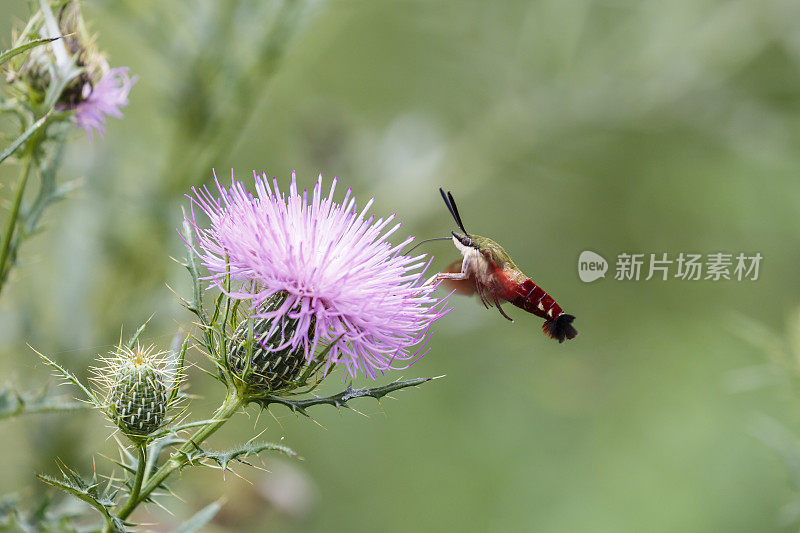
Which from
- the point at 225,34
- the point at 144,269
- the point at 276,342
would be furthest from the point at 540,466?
the point at 276,342

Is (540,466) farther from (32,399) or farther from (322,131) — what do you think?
(32,399)

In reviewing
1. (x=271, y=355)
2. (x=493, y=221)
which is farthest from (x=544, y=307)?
(x=493, y=221)

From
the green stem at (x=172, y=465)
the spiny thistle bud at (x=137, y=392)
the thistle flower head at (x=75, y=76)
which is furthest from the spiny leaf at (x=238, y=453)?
the thistle flower head at (x=75, y=76)

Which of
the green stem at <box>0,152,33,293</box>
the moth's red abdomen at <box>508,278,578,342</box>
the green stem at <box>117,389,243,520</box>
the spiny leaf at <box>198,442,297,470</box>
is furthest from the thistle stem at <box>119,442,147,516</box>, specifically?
the moth's red abdomen at <box>508,278,578,342</box>

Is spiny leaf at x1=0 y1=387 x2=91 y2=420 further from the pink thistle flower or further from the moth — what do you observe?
the moth

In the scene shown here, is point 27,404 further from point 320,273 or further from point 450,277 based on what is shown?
point 450,277
